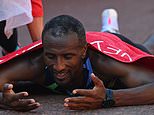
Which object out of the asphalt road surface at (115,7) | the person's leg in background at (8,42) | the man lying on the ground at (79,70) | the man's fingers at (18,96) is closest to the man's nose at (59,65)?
the man lying on the ground at (79,70)

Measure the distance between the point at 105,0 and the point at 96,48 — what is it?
11.9 feet

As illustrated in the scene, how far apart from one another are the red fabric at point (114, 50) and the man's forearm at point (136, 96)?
214 millimetres

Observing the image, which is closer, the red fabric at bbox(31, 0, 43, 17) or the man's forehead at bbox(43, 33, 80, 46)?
the man's forehead at bbox(43, 33, 80, 46)

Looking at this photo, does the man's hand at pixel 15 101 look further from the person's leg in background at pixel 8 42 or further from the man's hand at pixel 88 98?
the person's leg in background at pixel 8 42

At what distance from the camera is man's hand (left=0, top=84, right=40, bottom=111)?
3148 mm

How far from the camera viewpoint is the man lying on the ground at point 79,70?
3.19 m

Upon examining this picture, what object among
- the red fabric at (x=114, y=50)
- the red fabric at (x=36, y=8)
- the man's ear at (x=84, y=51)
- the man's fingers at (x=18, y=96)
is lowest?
the man's fingers at (x=18, y=96)

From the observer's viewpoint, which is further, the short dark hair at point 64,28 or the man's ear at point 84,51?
the man's ear at point 84,51

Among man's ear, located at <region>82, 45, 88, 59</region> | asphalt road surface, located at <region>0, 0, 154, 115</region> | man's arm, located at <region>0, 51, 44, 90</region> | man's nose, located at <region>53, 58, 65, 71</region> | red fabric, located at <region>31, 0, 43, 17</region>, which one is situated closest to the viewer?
man's nose, located at <region>53, 58, 65, 71</region>

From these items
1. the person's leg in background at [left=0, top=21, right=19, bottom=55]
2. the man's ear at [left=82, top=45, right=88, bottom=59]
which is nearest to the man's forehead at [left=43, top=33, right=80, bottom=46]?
Answer: the man's ear at [left=82, top=45, right=88, bottom=59]

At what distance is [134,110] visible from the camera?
3.27 metres

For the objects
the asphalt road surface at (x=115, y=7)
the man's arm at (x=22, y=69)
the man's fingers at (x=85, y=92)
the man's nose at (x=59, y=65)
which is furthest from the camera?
the asphalt road surface at (x=115, y=7)

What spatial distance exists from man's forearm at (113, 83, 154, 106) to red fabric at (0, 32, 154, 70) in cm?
21

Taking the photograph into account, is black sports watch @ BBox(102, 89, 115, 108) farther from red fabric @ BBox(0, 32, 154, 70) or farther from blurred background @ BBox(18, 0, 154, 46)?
blurred background @ BBox(18, 0, 154, 46)
